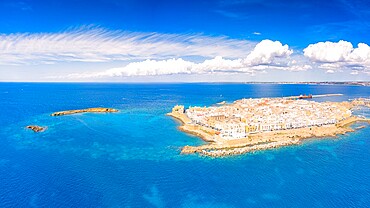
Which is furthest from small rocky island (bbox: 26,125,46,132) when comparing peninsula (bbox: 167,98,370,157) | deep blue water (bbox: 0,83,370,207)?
peninsula (bbox: 167,98,370,157)

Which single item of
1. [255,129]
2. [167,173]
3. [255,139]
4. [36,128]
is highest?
[36,128]

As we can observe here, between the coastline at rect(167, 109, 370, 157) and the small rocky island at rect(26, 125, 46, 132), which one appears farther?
the small rocky island at rect(26, 125, 46, 132)

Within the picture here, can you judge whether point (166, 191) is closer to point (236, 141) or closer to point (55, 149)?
point (236, 141)

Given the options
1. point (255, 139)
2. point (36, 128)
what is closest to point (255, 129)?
point (255, 139)

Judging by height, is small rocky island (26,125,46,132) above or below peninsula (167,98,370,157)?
above

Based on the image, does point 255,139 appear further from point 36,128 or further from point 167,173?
point 36,128

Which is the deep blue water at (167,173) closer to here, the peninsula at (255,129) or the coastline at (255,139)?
the coastline at (255,139)

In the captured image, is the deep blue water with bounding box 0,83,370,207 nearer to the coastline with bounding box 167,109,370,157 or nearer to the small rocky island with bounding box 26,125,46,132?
the coastline with bounding box 167,109,370,157

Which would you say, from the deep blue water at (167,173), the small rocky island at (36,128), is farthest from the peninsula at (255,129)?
the small rocky island at (36,128)

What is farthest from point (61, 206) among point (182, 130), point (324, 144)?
point (324, 144)
